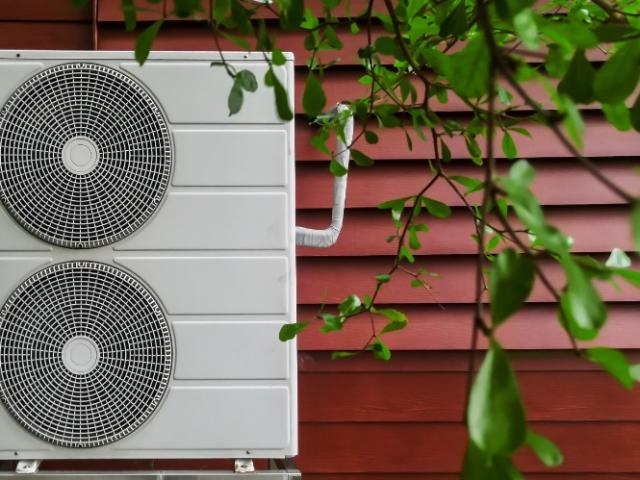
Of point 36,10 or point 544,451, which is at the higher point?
point 36,10

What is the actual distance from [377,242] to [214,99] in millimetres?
836

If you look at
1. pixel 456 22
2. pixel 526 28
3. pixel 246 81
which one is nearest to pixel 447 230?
pixel 456 22

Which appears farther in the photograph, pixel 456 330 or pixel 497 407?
pixel 456 330

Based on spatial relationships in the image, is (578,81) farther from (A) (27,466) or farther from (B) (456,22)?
(A) (27,466)

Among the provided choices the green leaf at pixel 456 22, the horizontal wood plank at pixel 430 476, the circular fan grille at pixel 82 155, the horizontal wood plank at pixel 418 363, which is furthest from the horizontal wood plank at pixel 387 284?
the green leaf at pixel 456 22

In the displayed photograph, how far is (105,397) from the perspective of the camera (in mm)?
1624

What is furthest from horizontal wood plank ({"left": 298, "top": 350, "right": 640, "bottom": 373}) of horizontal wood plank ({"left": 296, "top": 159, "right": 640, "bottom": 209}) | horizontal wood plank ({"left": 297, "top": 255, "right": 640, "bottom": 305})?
horizontal wood plank ({"left": 296, "top": 159, "right": 640, "bottom": 209})

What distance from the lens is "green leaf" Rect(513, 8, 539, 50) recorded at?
368mm

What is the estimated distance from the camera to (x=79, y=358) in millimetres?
1624

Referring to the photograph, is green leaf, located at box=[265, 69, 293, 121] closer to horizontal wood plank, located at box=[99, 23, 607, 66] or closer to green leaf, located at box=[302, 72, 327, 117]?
green leaf, located at box=[302, 72, 327, 117]

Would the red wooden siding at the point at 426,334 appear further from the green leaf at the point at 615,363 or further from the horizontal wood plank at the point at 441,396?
the green leaf at the point at 615,363

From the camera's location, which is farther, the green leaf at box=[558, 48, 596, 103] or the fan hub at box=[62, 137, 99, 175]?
the fan hub at box=[62, 137, 99, 175]

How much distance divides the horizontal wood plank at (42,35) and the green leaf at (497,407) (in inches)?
87.3

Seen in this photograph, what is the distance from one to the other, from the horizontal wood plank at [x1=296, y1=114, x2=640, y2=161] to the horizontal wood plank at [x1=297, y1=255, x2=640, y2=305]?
0.29 metres
